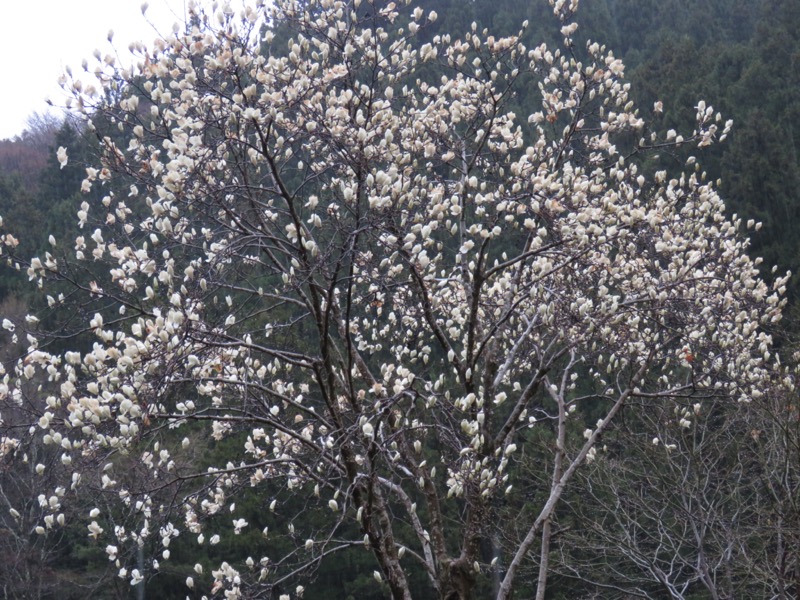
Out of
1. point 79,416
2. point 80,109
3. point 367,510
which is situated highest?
point 80,109

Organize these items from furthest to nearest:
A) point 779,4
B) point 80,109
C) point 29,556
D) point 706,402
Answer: point 779,4 → point 29,556 → point 706,402 → point 80,109

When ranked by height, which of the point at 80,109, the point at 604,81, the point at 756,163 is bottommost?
the point at 80,109

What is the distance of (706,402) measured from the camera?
985 cm

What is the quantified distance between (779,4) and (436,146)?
1566 centimetres

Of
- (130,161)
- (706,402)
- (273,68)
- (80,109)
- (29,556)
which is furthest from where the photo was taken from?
(29,556)

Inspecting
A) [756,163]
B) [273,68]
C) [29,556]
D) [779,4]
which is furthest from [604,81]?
[779,4]

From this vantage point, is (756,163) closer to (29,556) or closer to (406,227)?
(406,227)

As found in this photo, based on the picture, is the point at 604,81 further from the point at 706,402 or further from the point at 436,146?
the point at 706,402

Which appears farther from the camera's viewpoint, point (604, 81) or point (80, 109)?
point (604, 81)

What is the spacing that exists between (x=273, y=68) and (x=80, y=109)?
1127 mm

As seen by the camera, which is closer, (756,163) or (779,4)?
(756,163)

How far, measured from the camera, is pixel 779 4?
18594mm

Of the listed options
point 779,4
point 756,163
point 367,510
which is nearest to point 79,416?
point 367,510

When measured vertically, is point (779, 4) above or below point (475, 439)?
above
